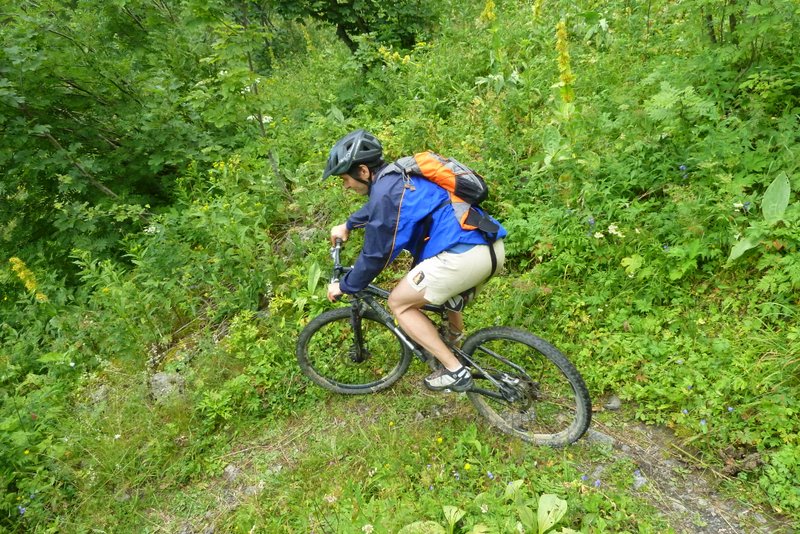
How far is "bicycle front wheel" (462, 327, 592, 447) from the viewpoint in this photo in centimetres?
336

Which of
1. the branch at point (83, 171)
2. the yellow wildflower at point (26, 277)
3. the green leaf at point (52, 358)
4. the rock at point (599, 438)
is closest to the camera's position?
the rock at point (599, 438)

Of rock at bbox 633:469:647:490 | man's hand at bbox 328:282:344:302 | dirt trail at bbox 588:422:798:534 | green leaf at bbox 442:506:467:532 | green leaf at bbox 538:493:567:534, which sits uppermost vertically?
man's hand at bbox 328:282:344:302

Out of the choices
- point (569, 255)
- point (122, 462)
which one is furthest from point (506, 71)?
point (122, 462)

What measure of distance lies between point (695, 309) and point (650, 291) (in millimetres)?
358

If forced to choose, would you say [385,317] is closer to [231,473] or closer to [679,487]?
[231,473]

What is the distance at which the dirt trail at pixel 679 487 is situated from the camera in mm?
2867

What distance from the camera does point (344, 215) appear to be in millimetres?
5898

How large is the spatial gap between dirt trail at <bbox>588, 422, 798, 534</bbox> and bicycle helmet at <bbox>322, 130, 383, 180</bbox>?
2648 millimetres

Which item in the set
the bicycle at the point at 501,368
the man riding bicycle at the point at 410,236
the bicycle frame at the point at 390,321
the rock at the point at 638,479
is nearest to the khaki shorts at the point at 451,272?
the man riding bicycle at the point at 410,236

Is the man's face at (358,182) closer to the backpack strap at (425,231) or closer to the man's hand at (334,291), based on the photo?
the backpack strap at (425,231)

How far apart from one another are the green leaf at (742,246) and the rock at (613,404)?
4.78 feet

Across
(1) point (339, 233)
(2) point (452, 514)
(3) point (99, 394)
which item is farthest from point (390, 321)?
(3) point (99, 394)

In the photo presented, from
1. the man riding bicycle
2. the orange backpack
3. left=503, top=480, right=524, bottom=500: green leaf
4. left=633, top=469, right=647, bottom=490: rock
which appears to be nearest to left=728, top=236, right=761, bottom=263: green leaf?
left=633, top=469, right=647, bottom=490: rock

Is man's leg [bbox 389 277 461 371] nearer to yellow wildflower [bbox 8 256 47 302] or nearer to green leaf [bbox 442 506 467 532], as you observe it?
green leaf [bbox 442 506 467 532]
